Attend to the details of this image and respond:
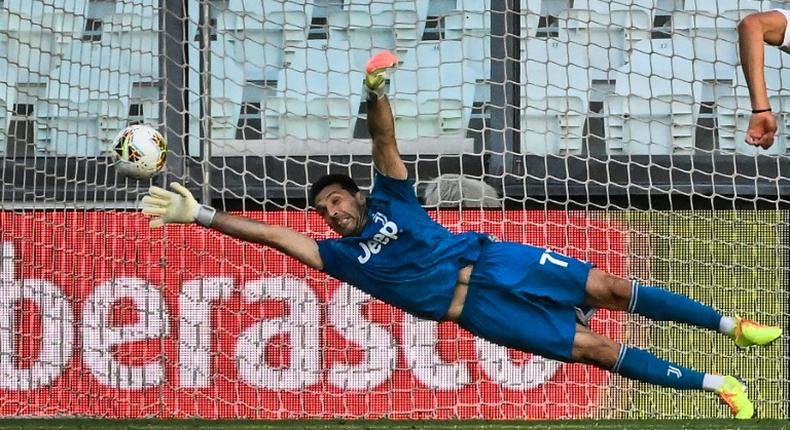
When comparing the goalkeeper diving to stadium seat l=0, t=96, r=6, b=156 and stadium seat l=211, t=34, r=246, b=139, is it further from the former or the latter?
stadium seat l=0, t=96, r=6, b=156

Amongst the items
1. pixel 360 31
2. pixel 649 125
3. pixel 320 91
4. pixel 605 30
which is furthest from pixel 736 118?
pixel 320 91

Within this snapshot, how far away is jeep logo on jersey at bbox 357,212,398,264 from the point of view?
20.4 ft

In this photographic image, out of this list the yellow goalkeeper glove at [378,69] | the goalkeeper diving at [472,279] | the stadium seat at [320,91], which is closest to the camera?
the yellow goalkeeper glove at [378,69]

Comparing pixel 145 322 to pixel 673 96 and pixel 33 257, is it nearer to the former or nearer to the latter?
pixel 33 257

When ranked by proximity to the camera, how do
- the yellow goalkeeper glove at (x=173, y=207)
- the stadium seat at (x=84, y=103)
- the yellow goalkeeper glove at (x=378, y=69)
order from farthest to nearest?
the stadium seat at (x=84, y=103) < the yellow goalkeeper glove at (x=173, y=207) < the yellow goalkeeper glove at (x=378, y=69)

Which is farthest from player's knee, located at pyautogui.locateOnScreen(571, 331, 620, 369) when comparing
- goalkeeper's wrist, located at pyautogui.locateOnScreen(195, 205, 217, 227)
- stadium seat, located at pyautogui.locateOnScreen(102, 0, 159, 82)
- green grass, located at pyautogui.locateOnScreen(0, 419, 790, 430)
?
stadium seat, located at pyautogui.locateOnScreen(102, 0, 159, 82)

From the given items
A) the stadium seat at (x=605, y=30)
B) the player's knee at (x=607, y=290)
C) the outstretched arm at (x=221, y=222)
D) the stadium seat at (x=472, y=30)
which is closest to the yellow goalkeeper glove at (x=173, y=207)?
the outstretched arm at (x=221, y=222)

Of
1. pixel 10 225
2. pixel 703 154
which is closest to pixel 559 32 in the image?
pixel 703 154

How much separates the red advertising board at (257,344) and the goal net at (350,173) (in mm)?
13

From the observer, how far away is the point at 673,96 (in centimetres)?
873

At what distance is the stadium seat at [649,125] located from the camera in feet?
28.7

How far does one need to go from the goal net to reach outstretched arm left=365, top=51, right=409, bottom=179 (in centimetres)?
238

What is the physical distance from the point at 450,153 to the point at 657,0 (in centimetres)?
156

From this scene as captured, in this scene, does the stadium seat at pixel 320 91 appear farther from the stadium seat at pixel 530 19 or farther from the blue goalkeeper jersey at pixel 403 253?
the blue goalkeeper jersey at pixel 403 253
